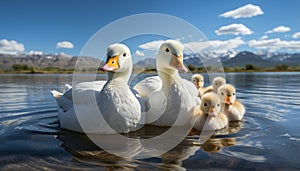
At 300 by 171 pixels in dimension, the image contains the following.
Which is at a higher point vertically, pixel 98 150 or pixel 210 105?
pixel 210 105

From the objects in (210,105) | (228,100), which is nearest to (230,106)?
(228,100)

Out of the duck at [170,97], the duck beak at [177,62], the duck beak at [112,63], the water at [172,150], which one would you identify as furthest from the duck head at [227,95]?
the duck beak at [112,63]

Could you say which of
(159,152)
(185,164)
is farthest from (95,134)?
(185,164)

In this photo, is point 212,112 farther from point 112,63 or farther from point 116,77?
point 112,63

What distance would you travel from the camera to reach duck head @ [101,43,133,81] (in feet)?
15.8

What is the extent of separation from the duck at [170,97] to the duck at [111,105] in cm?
45

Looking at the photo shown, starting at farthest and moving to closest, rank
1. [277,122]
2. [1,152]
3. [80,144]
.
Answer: [277,122] → [80,144] → [1,152]

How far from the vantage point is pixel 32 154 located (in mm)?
4043

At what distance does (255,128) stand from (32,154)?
4510 millimetres

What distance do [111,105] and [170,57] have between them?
1665 millimetres

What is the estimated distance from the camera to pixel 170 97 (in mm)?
5480

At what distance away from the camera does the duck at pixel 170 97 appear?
5434mm

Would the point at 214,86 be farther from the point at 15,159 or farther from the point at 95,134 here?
the point at 15,159

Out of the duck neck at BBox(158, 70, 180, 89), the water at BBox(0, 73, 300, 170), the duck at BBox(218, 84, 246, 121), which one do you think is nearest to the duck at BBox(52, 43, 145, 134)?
the water at BBox(0, 73, 300, 170)
